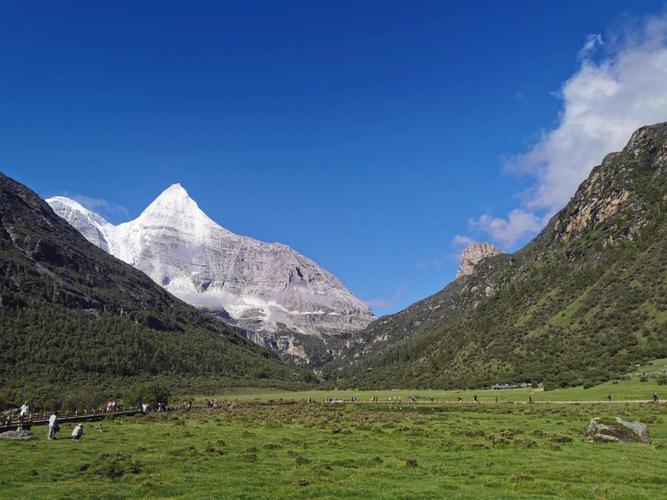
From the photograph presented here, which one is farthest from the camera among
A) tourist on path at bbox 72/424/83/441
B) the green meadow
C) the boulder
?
tourist on path at bbox 72/424/83/441

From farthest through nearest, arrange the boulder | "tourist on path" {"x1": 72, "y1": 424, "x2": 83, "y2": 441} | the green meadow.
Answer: "tourist on path" {"x1": 72, "y1": 424, "x2": 83, "y2": 441} → the boulder → the green meadow

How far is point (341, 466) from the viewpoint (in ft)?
98.3

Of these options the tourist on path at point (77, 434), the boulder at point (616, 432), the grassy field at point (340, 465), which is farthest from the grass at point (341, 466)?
the boulder at point (616, 432)

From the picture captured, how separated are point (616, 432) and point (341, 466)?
73.7 feet

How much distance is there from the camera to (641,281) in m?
156

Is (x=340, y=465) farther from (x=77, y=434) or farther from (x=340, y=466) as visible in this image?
(x=77, y=434)

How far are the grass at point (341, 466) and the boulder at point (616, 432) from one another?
1.37 metres

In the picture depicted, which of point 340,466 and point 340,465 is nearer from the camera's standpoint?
point 340,466

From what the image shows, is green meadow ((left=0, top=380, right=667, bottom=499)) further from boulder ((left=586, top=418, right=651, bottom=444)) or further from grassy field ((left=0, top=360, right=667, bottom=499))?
boulder ((left=586, top=418, right=651, bottom=444))

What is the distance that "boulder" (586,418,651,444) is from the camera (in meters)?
36.3

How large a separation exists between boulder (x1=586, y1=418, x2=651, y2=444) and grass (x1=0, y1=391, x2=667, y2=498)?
4.48 feet

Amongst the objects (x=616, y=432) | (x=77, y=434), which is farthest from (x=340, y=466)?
(x=77, y=434)

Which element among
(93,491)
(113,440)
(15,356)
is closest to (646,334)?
(113,440)

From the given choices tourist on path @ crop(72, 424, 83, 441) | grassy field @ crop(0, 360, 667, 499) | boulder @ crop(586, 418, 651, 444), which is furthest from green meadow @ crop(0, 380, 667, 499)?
boulder @ crop(586, 418, 651, 444)
